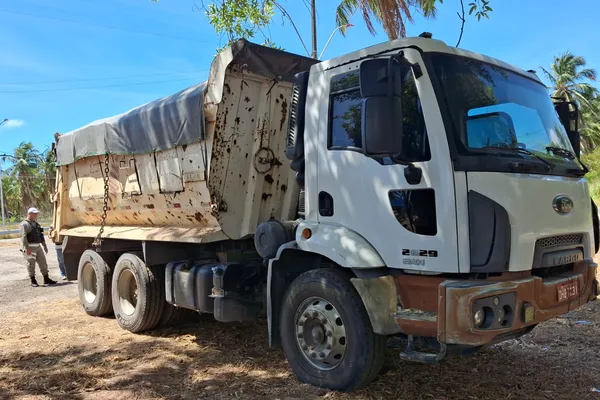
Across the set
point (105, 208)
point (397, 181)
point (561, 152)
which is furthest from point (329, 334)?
point (105, 208)

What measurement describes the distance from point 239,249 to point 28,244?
7.68 meters

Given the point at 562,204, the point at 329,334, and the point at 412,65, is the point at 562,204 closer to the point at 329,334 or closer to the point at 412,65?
the point at 412,65

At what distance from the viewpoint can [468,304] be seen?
3.25 meters

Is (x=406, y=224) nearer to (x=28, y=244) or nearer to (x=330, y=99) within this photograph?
(x=330, y=99)

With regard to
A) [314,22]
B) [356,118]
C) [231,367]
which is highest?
[314,22]

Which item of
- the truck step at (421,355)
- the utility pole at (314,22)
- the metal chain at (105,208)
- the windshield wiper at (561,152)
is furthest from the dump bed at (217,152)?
the utility pole at (314,22)

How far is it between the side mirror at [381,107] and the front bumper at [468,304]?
995 millimetres

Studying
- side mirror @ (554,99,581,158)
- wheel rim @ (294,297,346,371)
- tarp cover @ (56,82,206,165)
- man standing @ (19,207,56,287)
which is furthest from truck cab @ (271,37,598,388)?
man standing @ (19,207,56,287)

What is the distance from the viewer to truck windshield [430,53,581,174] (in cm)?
356

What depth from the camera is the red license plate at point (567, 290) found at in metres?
3.69

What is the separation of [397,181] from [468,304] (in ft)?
3.26

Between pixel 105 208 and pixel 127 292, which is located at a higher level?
pixel 105 208

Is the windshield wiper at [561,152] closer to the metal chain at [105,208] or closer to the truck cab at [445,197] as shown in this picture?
the truck cab at [445,197]

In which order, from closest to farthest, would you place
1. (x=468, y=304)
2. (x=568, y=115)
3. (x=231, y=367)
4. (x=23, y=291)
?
(x=468, y=304) → (x=568, y=115) → (x=231, y=367) → (x=23, y=291)
